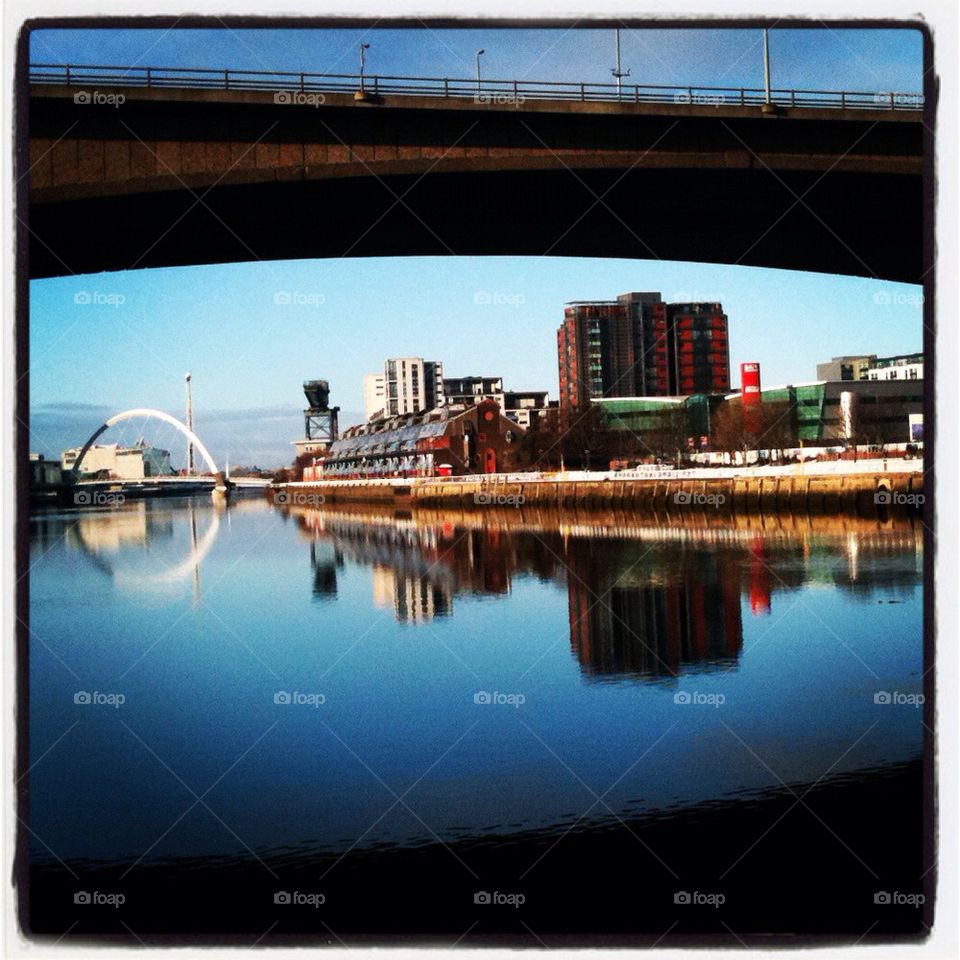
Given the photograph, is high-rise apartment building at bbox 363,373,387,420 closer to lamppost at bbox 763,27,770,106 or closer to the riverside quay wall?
the riverside quay wall

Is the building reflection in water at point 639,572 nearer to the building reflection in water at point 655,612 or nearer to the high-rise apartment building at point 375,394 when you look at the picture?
the building reflection in water at point 655,612

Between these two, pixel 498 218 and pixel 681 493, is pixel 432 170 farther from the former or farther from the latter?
pixel 681 493

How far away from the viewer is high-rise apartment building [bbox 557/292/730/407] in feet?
436

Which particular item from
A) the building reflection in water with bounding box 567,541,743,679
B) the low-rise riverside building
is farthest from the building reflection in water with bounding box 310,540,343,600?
the low-rise riverside building

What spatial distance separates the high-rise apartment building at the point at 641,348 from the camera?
13275 cm

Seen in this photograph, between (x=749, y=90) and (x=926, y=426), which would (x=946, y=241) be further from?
(x=749, y=90)

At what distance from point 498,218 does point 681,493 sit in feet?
68.1

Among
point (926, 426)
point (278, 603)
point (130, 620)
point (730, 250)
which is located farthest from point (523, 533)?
point (926, 426)

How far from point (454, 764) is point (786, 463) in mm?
53435

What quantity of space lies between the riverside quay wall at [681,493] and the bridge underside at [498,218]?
1898 centimetres

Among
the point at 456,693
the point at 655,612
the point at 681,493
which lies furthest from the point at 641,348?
the point at 456,693

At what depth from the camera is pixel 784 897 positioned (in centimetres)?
1104

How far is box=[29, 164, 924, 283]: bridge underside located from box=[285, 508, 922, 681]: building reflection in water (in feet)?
30.8

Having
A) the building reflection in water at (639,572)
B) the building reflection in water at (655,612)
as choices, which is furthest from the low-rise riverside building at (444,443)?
the building reflection in water at (655,612)
